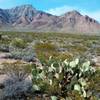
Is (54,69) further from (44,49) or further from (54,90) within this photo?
(44,49)

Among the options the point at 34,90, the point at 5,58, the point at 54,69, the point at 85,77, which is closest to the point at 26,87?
the point at 34,90

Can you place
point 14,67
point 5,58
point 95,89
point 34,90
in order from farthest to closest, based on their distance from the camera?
point 5,58, point 14,67, point 34,90, point 95,89

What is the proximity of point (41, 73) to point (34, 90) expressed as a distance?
57 cm

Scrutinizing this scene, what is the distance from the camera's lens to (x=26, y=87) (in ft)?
34.4

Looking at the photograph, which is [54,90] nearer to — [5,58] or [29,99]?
[29,99]

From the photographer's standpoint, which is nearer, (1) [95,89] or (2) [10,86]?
(1) [95,89]

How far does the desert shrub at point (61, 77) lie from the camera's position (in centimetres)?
950

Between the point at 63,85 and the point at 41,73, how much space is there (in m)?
0.85

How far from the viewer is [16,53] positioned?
20.5 metres

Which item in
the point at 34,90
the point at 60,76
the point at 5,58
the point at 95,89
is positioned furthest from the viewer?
the point at 5,58

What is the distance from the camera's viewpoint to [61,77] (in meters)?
9.74

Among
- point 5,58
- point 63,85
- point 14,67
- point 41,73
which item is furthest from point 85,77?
point 5,58

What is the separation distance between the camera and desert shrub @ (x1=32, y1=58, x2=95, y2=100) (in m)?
9.50

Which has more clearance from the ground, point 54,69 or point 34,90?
point 54,69
